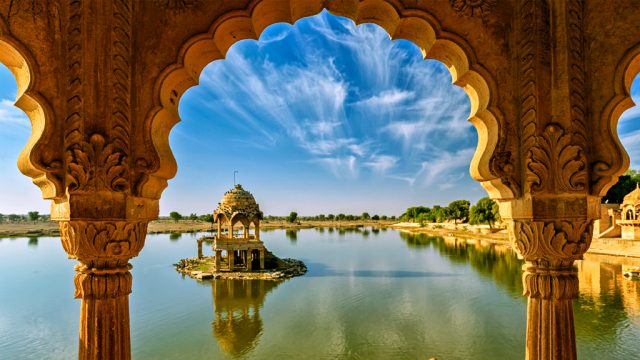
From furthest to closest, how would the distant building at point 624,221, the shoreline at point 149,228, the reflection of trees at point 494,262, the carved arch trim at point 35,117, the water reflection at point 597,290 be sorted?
the shoreline at point 149,228, the distant building at point 624,221, the reflection of trees at point 494,262, the water reflection at point 597,290, the carved arch trim at point 35,117

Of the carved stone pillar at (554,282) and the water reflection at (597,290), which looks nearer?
the carved stone pillar at (554,282)

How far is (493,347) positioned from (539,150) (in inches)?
488

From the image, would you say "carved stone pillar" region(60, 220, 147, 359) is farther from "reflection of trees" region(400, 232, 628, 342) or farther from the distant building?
the distant building

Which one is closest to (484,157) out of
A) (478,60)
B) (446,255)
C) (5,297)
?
(478,60)

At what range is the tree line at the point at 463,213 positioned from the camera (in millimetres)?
46975

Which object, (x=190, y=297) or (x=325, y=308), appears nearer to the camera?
(x=325, y=308)

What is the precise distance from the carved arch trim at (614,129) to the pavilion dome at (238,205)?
2202cm

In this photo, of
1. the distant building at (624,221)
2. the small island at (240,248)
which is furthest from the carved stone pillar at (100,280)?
the distant building at (624,221)

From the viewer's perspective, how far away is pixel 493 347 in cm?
1234

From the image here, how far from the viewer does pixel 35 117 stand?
231 centimetres

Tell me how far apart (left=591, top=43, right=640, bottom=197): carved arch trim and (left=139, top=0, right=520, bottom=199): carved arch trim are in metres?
0.52

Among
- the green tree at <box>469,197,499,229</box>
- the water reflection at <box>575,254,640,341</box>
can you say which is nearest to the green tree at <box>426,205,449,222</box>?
the green tree at <box>469,197,499,229</box>

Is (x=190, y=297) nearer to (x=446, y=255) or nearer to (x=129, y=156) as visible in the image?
(x=129, y=156)

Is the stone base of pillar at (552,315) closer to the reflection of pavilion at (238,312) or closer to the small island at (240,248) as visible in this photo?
the reflection of pavilion at (238,312)
